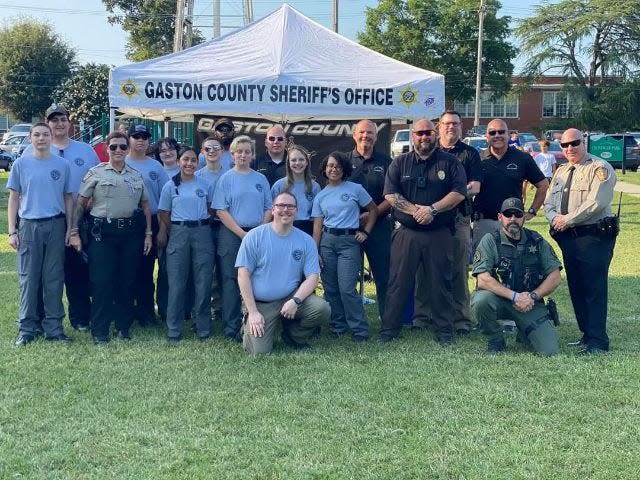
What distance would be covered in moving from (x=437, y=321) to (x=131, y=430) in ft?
9.65

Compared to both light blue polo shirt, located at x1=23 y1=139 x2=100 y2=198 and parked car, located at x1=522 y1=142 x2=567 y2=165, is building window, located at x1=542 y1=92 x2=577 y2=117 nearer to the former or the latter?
parked car, located at x1=522 y1=142 x2=567 y2=165

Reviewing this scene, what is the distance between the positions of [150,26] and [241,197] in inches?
1778

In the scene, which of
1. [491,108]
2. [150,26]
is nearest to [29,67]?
[150,26]

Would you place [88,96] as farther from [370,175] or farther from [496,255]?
[496,255]

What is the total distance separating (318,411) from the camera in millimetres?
4609

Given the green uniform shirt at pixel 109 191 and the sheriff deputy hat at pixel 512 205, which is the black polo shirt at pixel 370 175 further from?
the green uniform shirt at pixel 109 191

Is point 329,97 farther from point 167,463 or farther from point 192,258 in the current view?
point 167,463

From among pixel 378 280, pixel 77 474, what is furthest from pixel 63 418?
pixel 378 280

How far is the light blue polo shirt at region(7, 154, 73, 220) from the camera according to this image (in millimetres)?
5992

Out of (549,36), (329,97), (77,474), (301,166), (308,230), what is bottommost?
(77,474)

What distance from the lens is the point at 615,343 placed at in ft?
A: 20.7

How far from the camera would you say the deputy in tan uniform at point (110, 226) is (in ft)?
19.9

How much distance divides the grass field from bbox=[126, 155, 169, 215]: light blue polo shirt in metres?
1.23

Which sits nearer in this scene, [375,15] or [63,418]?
[63,418]
